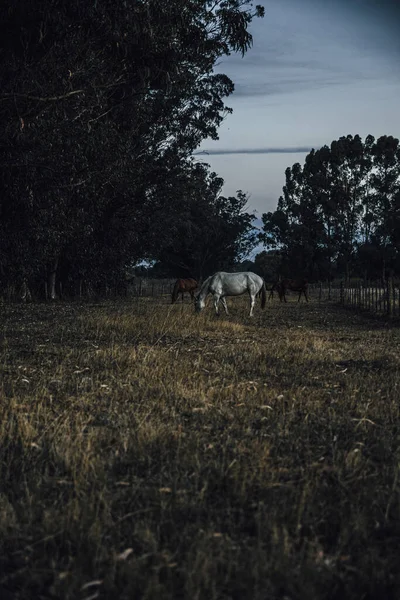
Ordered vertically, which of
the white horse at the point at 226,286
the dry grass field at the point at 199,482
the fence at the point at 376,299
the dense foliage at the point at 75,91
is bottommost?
the dry grass field at the point at 199,482

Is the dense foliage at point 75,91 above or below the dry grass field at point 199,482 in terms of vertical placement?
above

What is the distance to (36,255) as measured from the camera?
24.9 m

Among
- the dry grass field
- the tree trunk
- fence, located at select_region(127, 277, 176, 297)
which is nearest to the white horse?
the dry grass field

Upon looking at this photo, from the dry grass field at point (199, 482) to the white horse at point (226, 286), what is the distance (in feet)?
42.1

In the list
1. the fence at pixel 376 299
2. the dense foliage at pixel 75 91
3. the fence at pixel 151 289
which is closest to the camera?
the dense foliage at pixel 75 91

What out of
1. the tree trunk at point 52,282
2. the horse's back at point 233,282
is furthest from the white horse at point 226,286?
the tree trunk at point 52,282

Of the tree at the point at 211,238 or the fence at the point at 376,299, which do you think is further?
the tree at the point at 211,238

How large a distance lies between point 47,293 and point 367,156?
38676 millimetres

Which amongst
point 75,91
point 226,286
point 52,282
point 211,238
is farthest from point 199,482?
point 211,238

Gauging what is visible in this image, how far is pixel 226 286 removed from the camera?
2436 cm

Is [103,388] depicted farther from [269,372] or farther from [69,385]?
[269,372]

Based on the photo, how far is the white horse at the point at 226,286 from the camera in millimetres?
23631

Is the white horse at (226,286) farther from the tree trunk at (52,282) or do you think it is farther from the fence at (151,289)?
the fence at (151,289)

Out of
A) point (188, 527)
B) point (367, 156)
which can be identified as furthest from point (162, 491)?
point (367, 156)
